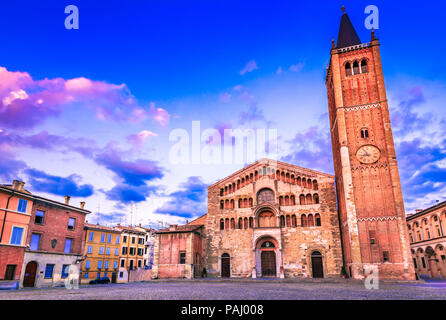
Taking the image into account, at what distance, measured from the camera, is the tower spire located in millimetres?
37344

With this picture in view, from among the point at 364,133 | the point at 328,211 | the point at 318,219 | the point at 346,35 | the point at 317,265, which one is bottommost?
the point at 317,265

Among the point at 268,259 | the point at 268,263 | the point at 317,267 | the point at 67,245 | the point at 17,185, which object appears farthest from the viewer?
the point at 268,259

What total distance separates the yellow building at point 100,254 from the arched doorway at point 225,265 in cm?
2275

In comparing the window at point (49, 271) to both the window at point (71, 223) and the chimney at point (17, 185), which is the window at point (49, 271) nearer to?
the window at point (71, 223)

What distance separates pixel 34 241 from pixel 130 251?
95.6ft

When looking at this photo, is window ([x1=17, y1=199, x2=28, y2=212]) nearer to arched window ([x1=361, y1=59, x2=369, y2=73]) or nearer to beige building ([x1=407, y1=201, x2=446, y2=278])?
arched window ([x1=361, y1=59, x2=369, y2=73])

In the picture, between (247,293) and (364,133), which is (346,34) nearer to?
(364,133)

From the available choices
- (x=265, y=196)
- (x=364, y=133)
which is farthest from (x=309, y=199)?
(x=364, y=133)

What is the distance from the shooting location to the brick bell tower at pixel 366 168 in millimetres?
28625

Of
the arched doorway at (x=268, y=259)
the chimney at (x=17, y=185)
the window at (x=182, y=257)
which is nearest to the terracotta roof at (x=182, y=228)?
the window at (x=182, y=257)

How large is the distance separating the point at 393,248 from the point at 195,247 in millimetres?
22175

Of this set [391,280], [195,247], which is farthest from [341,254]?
[195,247]

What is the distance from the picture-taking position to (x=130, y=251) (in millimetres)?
55875
